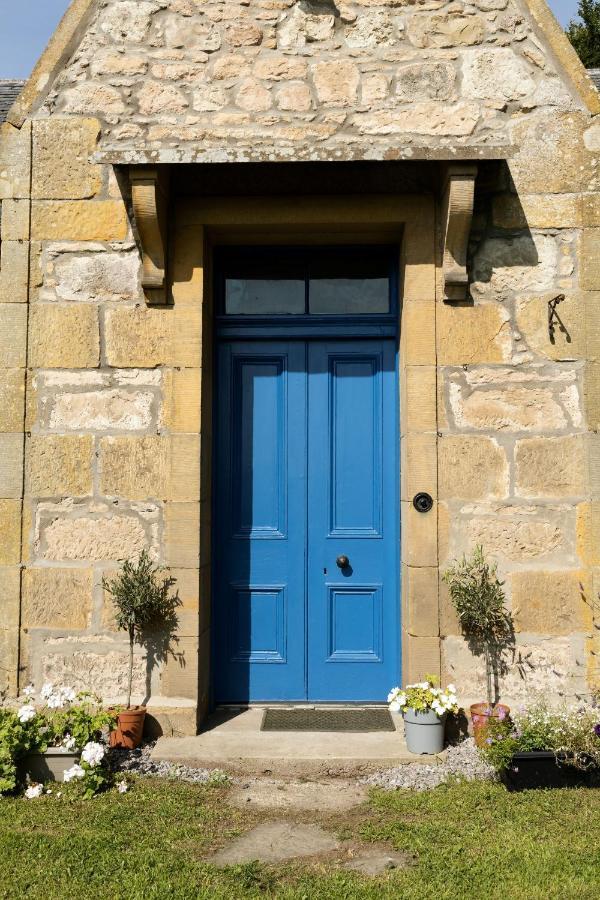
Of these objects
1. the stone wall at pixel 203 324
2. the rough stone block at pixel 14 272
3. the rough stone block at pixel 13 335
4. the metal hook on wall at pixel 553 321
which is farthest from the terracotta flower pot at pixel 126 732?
the metal hook on wall at pixel 553 321

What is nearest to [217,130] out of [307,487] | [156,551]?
[307,487]

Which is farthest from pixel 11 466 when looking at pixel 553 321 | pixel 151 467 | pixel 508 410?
pixel 553 321

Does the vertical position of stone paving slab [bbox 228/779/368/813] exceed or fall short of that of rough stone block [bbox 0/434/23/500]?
it falls short

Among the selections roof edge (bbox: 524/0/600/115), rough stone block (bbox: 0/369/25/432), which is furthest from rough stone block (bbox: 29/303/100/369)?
roof edge (bbox: 524/0/600/115)

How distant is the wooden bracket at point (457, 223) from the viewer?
4125 mm

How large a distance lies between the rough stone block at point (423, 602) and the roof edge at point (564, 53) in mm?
2921

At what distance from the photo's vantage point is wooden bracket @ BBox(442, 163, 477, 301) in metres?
4.12

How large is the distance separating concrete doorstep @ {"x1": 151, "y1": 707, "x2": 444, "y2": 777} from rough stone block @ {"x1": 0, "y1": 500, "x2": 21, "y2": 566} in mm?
1380

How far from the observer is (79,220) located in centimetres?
447

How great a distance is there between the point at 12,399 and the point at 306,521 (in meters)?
1.96

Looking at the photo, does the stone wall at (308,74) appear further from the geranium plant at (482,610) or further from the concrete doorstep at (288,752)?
the concrete doorstep at (288,752)

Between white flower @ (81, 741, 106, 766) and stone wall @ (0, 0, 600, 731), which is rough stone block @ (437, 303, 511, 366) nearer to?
stone wall @ (0, 0, 600, 731)

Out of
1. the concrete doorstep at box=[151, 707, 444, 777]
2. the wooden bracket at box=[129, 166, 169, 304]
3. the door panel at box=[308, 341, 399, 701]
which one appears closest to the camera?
the concrete doorstep at box=[151, 707, 444, 777]

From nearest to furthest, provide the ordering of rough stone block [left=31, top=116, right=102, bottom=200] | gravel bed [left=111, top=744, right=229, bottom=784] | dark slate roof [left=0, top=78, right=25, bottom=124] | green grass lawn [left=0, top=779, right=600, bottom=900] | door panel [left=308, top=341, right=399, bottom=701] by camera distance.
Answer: green grass lawn [left=0, top=779, right=600, bottom=900] < gravel bed [left=111, top=744, right=229, bottom=784] < rough stone block [left=31, top=116, right=102, bottom=200] < door panel [left=308, top=341, right=399, bottom=701] < dark slate roof [left=0, top=78, right=25, bottom=124]
